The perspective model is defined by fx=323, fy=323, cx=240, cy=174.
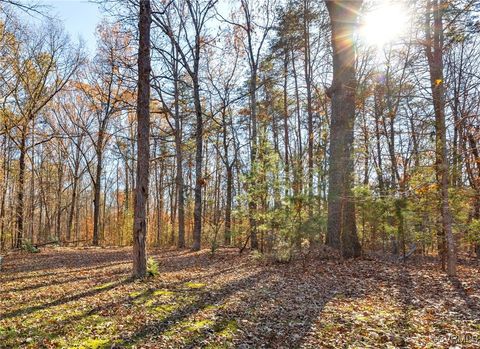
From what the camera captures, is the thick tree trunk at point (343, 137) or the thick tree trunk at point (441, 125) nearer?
the thick tree trunk at point (441, 125)

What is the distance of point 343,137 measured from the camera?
876 centimetres

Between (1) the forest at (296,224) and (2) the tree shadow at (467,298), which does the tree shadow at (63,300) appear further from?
(2) the tree shadow at (467,298)

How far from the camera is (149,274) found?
6824 mm

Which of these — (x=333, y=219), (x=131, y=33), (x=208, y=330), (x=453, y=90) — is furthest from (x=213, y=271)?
(x=453, y=90)

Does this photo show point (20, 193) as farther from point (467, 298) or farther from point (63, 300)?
point (467, 298)

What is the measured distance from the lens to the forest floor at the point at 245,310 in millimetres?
3604

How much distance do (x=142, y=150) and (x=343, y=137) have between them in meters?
5.27

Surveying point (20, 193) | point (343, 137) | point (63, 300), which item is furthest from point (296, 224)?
point (20, 193)

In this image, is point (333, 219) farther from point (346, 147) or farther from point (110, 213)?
point (110, 213)

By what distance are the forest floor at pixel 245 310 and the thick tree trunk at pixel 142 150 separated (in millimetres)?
630

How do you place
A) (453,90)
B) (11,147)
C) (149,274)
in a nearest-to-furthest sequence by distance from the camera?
(149,274)
(453,90)
(11,147)

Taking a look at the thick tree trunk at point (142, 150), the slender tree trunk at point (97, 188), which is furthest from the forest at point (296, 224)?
the slender tree trunk at point (97, 188)

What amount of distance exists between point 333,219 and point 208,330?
5799 millimetres

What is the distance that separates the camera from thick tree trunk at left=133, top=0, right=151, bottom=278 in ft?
21.7
